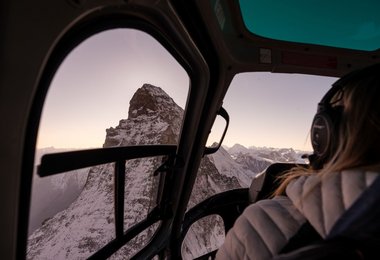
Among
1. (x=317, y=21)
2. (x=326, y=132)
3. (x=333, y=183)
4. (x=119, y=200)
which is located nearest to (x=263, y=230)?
(x=333, y=183)

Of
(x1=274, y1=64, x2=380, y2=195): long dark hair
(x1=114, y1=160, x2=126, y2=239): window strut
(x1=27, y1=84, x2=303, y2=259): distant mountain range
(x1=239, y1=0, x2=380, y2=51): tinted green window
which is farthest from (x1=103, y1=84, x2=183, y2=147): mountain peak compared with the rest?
(x1=274, y1=64, x2=380, y2=195): long dark hair

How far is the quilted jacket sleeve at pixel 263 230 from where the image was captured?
2.49 feet

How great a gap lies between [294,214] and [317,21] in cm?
150

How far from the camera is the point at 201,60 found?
159 cm

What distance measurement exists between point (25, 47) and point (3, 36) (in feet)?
0.16

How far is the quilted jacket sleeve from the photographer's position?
29.9 inches

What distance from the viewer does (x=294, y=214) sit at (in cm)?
81

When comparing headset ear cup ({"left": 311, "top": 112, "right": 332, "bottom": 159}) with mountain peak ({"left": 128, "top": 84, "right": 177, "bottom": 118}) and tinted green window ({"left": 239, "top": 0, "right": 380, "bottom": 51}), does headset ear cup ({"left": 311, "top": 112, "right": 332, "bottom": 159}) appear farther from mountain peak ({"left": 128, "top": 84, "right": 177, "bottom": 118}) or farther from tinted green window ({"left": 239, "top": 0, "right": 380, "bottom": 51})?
mountain peak ({"left": 128, "top": 84, "right": 177, "bottom": 118})

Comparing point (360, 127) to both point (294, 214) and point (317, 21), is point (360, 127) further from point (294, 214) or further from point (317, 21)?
point (317, 21)

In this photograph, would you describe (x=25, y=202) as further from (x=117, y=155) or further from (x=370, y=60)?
(x=370, y=60)

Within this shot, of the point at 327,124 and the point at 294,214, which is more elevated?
the point at 327,124

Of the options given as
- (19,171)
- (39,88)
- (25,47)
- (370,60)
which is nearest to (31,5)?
(25,47)

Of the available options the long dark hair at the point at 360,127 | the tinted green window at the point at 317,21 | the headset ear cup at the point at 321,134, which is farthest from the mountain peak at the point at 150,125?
the long dark hair at the point at 360,127

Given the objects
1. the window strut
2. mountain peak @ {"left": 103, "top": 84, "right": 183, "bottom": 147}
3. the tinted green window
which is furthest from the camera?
mountain peak @ {"left": 103, "top": 84, "right": 183, "bottom": 147}
